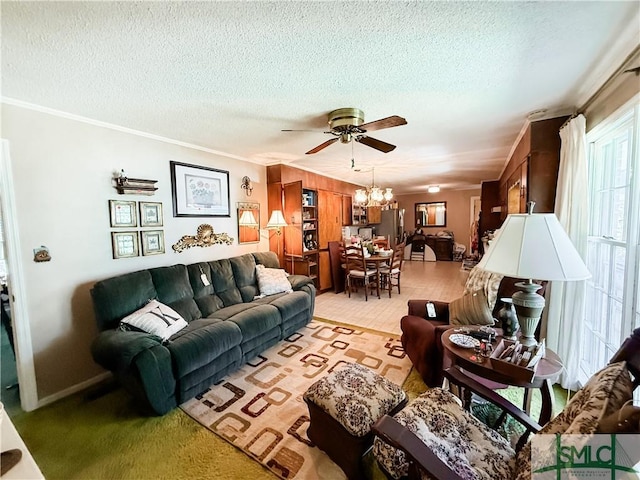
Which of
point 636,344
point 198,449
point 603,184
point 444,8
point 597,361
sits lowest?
point 198,449

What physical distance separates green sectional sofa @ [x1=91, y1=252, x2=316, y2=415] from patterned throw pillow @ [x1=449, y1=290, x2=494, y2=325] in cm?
177

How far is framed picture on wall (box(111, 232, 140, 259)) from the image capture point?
8.72 ft

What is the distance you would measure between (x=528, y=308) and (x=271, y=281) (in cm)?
273

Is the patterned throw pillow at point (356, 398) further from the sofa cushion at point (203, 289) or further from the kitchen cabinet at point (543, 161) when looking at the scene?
the kitchen cabinet at point (543, 161)

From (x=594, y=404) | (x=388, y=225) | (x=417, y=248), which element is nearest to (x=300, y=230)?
(x=594, y=404)

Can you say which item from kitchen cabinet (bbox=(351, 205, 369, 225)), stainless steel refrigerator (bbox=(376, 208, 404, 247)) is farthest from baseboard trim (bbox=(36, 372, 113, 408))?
stainless steel refrigerator (bbox=(376, 208, 404, 247))

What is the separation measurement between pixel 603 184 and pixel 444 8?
201 cm

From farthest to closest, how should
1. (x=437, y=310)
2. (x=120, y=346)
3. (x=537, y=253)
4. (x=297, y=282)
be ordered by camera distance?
(x=297, y=282) < (x=437, y=310) < (x=120, y=346) < (x=537, y=253)

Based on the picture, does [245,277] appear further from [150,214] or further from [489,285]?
[489,285]

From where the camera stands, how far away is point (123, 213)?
2.72 metres

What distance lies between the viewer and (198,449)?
1.72 metres

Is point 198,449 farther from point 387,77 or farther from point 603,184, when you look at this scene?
point 603,184

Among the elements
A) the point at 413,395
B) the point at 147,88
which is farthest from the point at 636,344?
the point at 147,88

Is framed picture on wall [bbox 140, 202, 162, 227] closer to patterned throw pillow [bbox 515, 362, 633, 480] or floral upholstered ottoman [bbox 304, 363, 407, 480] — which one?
floral upholstered ottoman [bbox 304, 363, 407, 480]
